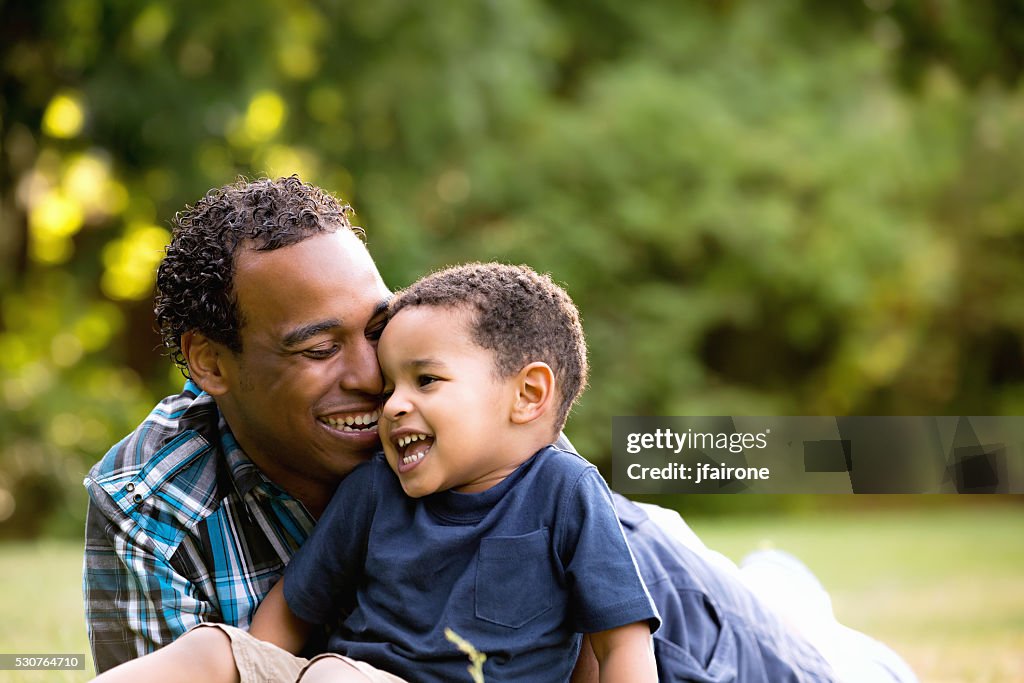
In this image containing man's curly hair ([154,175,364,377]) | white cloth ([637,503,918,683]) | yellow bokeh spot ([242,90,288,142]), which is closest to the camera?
man's curly hair ([154,175,364,377])


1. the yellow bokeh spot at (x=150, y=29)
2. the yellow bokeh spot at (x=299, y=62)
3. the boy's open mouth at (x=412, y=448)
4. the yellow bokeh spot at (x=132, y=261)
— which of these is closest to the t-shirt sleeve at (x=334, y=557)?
the boy's open mouth at (x=412, y=448)

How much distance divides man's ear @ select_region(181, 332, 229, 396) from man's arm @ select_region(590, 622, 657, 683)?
108 centimetres

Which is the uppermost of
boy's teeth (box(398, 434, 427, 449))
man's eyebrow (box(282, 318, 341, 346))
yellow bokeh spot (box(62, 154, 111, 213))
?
yellow bokeh spot (box(62, 154, 111, 213))

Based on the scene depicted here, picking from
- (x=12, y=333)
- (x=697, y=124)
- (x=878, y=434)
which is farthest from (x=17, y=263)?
(x=878, y=434)

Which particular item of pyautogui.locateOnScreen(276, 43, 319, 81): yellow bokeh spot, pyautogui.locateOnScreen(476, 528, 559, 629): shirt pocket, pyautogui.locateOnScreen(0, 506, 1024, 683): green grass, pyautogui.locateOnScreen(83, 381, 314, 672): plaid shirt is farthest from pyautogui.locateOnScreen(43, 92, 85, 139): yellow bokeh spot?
pyautogui.locateOnScreen(476, 528, 559, 629): shirt pocket

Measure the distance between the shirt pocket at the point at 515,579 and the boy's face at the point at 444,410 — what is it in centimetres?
16

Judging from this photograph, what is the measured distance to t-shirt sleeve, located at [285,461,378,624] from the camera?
2248 millimetres

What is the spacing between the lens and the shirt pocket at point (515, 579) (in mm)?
2064

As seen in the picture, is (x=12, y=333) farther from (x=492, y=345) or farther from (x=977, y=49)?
(x=492, y=345)

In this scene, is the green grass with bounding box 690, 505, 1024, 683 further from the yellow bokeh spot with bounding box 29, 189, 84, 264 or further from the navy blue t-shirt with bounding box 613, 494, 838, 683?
the yellow bokeh spot with bounding box 29, 189, 84, 264

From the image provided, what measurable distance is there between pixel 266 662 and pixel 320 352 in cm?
68

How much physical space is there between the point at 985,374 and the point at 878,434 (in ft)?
18.6

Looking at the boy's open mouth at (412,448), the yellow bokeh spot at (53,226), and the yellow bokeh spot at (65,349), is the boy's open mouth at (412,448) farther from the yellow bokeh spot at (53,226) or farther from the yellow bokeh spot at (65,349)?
the yellow bokeh spot at (65,349)

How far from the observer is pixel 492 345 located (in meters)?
2.20
